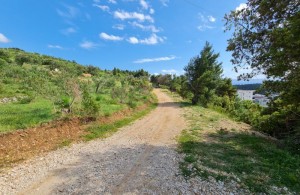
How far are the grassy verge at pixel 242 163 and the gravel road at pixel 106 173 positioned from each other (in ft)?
1.65

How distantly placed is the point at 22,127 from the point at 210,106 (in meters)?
21.7

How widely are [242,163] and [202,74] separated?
19.0 m

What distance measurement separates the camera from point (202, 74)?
2491 centimetres

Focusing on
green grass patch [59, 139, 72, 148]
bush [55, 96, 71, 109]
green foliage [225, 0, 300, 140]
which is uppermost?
green foliage [225, 0, 300, 140]

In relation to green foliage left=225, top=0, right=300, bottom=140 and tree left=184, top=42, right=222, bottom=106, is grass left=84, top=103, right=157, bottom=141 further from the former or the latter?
tree left=184, top=42, right=222, bottom=106

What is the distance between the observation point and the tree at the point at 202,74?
2492cm

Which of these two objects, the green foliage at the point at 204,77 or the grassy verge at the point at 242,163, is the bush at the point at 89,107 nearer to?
the grassy verge at the point at 242,163

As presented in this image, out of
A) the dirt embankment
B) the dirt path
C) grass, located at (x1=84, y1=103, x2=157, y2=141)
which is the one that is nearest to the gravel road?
the dirt path

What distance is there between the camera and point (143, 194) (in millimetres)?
4824

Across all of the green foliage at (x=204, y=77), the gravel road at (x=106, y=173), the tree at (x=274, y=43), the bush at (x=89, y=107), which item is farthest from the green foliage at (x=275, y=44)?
the green foliage at (x=204, y=77)

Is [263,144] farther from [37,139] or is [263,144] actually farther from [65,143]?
[37,139]

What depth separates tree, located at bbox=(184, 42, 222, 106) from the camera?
24.9 m

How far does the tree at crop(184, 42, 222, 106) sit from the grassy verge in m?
15.1

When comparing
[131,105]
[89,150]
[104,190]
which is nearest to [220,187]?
[104,190]
